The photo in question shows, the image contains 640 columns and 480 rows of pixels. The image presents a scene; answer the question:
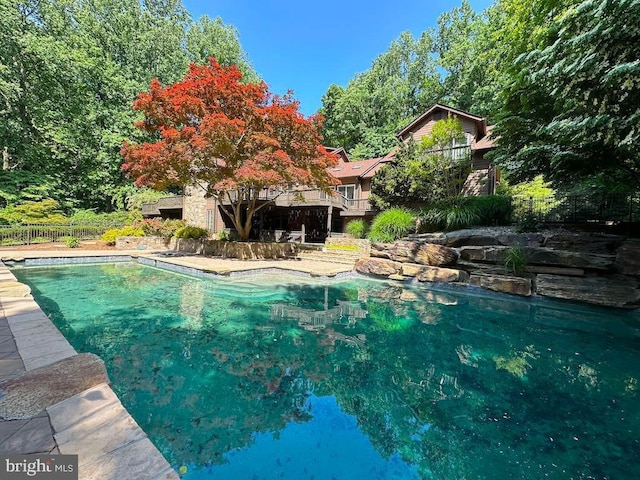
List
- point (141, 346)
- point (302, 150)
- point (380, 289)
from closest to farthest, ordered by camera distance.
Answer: point (141, 346)
point (380, 289)
point (302, 150)

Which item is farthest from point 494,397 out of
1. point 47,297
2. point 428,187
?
point 428,187

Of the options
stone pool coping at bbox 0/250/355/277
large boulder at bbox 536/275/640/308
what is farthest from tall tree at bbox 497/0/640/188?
stone pool coping at bbox 0/250/355/277

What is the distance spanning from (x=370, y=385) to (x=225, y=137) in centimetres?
1010

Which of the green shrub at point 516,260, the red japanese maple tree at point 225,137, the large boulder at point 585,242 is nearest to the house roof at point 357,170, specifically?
the red japanese maple tree at point 225,137

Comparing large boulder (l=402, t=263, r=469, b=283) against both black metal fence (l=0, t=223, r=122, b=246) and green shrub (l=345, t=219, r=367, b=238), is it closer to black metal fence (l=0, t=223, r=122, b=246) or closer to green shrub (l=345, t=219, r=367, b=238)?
green shrub (l=345, t=219, r=367, b=238)

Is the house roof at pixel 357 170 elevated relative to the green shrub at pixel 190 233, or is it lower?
elevated

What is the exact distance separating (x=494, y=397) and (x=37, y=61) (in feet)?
94.8

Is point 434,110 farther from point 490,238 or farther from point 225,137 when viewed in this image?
point 225,137

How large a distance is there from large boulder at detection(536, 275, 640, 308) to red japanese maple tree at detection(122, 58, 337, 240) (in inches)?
343

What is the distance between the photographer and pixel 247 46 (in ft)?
113

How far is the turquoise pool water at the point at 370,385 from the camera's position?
255 cm

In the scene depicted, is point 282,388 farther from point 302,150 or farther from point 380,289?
point 302,150

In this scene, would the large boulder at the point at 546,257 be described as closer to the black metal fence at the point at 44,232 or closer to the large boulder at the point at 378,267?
the large boulder at the point at 378,267
